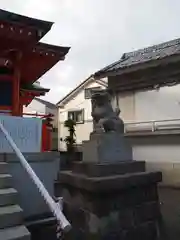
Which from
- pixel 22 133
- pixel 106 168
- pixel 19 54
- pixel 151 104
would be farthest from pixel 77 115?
pixel 22 133

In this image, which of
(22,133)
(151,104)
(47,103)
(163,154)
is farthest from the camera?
(47,103)

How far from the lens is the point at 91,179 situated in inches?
191

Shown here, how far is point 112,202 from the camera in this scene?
505 cm

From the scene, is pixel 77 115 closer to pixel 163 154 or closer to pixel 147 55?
pixel 147 55

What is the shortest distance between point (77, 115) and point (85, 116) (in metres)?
0.86

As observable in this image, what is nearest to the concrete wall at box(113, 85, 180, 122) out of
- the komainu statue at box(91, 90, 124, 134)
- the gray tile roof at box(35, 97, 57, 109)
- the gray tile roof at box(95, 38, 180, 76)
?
the gray tile roof at box(95, 38, 180, 76)

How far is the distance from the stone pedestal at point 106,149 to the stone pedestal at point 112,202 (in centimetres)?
19

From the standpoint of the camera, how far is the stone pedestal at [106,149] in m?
5.47

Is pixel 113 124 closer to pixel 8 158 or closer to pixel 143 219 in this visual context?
pixel 143 219

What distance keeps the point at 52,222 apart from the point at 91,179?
0.99 metres

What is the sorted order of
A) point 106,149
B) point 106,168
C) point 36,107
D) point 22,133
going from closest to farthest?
1. point 22,133
2. point 106,168
3. point 106,149
4. point 36,107

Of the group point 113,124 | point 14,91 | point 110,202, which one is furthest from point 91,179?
point 14,91

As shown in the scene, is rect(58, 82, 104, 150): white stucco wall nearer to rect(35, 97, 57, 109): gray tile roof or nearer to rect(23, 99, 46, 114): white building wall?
rect(23, 99, 46, 114): white building wall

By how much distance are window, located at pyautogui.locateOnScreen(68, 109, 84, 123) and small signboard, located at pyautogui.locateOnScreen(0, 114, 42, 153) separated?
15.7 metres
